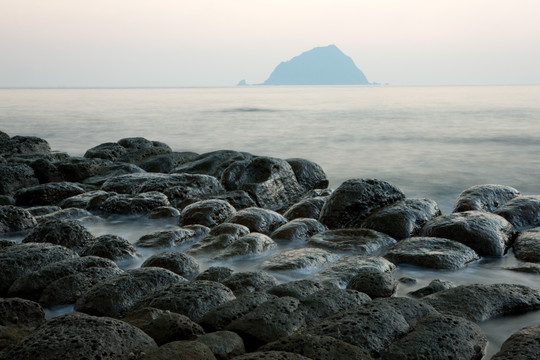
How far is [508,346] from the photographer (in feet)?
10.1

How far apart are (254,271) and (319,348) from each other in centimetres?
176

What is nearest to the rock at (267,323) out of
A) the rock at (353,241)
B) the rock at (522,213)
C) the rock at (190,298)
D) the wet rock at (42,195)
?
the rock at (190,298)

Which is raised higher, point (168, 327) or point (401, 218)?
point (168, 327)

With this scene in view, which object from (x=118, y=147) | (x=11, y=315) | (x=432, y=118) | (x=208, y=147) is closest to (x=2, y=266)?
(x=11, y=315)

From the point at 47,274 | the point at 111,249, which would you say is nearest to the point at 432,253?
the point at 111,249

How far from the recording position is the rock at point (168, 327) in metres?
3.02

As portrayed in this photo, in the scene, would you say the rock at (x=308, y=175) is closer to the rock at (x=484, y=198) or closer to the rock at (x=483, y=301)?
the rock at (x=484, y=198)

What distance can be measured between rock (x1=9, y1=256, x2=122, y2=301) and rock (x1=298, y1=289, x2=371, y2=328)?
1.81 metres

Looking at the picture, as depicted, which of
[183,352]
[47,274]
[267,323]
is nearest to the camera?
[183,352]

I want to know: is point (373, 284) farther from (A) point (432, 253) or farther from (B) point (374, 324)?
(A) point (432, 253)

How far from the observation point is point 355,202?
677 cm

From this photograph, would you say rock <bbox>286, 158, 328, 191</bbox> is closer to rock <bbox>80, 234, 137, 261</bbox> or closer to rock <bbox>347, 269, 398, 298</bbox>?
rock <bbox>80, 234, 137, 261</bbox>

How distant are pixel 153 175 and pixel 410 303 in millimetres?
6053

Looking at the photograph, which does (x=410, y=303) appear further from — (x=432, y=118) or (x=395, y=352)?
(x=432, y=118)
